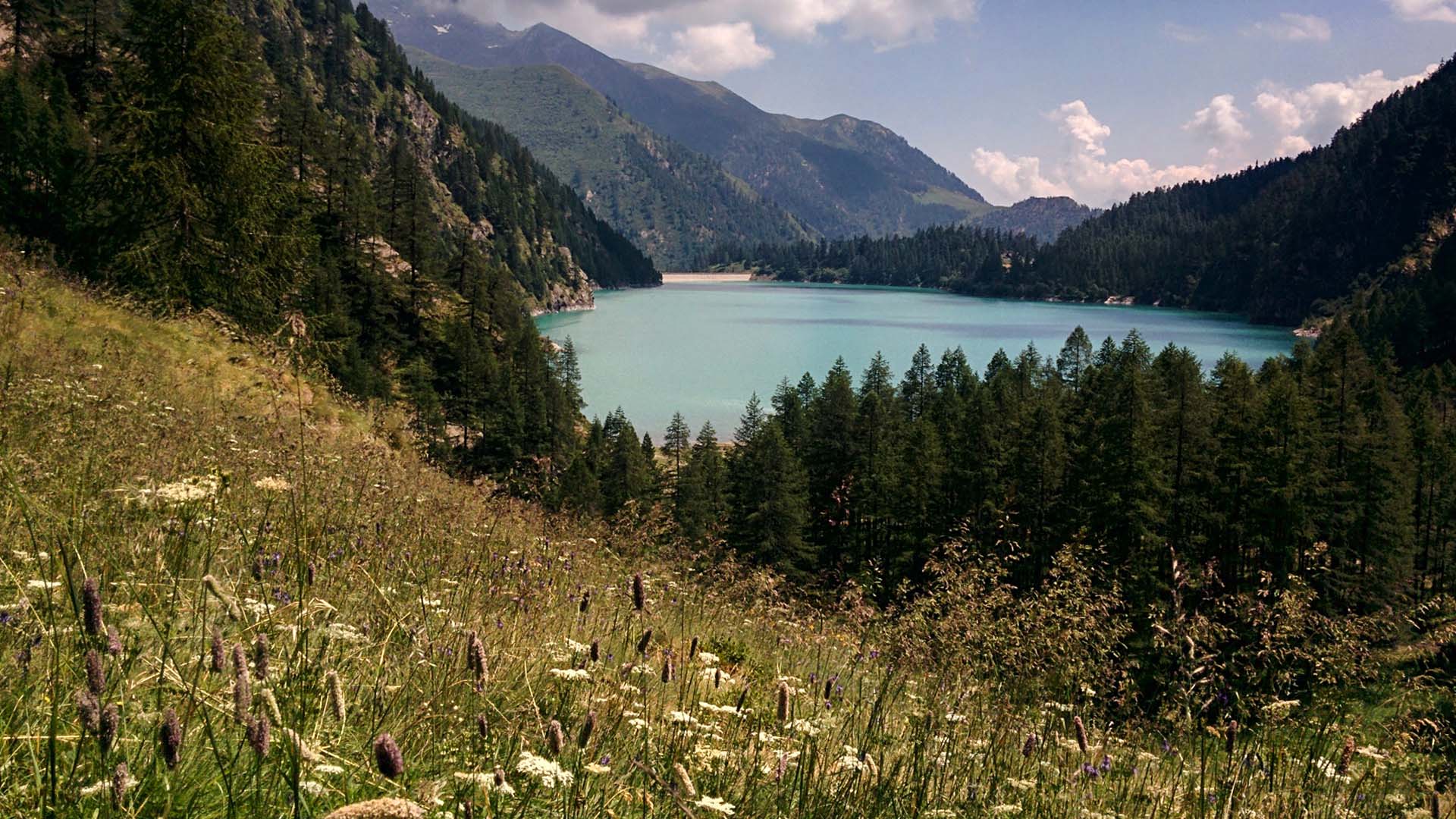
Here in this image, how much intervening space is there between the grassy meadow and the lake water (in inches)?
2452

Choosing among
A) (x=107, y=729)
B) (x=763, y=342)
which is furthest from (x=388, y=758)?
(x=763, y=342)

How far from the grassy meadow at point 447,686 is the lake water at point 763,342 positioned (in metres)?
62.3

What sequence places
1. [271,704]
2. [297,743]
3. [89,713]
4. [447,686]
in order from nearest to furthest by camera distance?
1. [89,713]
2. [297,743]
3. [271,704]
4. [447,686]

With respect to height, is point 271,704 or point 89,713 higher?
point 89,713

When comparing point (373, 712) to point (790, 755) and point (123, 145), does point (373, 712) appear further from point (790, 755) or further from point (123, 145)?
point (123, 145)

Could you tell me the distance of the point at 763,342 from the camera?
420 feet

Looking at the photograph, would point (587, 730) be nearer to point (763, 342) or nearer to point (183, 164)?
point (183, 164)


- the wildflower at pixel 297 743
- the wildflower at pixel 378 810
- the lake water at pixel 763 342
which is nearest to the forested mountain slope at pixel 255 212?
the wildflower at pixel 297 743

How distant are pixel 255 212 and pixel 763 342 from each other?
346 feet

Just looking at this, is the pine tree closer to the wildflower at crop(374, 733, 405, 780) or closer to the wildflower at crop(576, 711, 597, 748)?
the wildflower at crop(576, 711, 597, 748)

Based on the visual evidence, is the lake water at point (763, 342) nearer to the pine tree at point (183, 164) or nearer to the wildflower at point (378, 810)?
the pine tree at point (183, 164)

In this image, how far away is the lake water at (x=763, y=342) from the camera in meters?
85.6

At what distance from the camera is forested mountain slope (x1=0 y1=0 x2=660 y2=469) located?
22.8 metres

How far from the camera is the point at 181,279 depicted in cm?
2294
